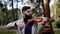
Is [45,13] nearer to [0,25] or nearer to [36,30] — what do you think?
[36,30]

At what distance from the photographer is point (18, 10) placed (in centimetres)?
186

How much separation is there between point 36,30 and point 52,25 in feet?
0.66

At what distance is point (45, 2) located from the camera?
1.82 metres

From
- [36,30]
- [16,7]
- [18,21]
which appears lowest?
[36,30]

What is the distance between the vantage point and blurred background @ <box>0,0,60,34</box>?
1.82m

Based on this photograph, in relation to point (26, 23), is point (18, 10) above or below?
above

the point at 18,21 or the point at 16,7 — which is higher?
the point at 16,7

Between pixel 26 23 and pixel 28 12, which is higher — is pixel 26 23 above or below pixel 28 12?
below

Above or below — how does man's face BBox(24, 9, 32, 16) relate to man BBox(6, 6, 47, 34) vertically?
above

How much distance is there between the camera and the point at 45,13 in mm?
1819

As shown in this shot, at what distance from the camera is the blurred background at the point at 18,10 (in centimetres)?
182

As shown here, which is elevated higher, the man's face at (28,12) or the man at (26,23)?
the man's face at (28,12)

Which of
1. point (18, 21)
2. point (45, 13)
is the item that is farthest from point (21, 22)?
point (45, 13)

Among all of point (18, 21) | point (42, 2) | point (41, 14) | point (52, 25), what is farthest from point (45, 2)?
point (18, 21)
